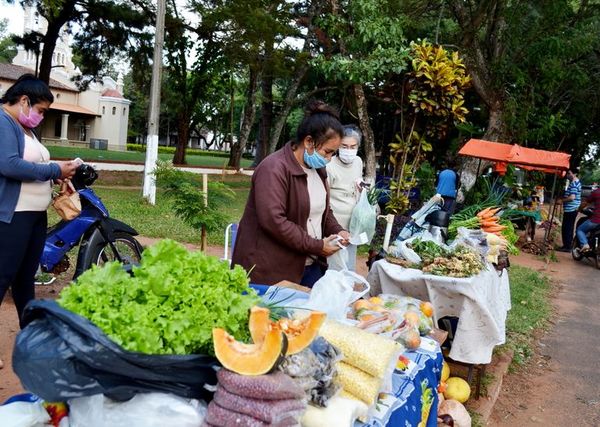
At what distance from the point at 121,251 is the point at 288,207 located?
3.24m

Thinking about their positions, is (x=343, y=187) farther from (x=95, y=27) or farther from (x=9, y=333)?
(x=95, y=27)

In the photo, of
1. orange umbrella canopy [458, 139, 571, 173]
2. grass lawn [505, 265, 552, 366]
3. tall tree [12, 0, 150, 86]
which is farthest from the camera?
Answer: tall tree [12, 0, 150, 86]

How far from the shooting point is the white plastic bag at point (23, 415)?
1548mm

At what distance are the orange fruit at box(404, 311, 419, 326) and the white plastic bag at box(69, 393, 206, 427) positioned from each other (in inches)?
61.5

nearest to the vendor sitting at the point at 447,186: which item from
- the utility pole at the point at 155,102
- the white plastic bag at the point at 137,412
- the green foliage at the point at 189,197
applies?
the utility pole at the point at 155,102

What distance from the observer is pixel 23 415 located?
5.16 feet

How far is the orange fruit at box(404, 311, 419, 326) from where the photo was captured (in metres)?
2.89

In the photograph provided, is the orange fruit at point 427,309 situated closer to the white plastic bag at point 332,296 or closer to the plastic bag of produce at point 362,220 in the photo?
the plastic bag of produce at point 362,220

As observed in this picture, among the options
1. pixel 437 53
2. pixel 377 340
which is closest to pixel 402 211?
pixel 437 53

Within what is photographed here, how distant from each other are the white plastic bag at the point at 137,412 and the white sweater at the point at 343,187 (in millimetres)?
2800

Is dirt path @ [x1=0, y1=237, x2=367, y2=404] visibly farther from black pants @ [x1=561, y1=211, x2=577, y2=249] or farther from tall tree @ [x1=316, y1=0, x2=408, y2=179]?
black pants @ [x1=561, y1=211, x2=577, y2=249]

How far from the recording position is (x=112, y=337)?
1496 mm

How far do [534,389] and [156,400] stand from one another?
4332 millimetres

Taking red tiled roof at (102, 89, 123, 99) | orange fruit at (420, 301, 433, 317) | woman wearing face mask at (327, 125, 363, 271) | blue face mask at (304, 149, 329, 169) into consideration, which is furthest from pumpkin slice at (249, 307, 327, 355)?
red tiled roof at (102, 89, 123, 99)
